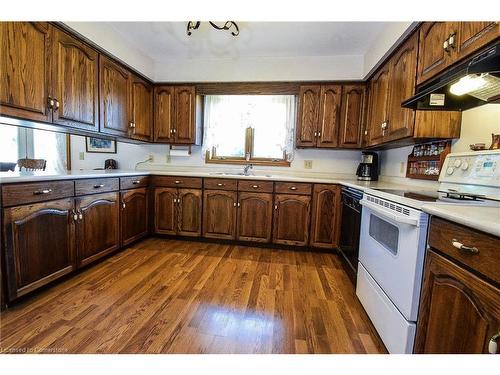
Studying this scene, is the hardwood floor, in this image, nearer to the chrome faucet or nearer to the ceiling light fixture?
the chrome faucet

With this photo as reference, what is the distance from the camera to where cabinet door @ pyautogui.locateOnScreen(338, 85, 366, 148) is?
281 centimetres

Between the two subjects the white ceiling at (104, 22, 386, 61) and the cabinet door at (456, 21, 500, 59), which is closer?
the cabinet door at (456, 21, 500, 59)

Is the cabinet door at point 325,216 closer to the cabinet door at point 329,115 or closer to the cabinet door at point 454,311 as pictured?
the cabinet door at point 329,115

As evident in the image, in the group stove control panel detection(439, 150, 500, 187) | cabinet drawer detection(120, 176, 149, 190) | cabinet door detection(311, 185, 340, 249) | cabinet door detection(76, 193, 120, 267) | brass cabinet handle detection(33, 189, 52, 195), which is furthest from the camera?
cabinet door detection(311, 185, 340, 249)

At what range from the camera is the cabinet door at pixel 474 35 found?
1.01 metres

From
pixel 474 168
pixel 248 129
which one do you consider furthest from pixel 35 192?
pixel 474 168

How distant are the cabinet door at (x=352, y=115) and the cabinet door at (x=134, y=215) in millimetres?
2497

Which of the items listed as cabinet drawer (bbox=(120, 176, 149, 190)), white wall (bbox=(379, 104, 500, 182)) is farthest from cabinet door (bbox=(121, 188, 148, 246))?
white wall (bbox=(379, 104, 500, 182))

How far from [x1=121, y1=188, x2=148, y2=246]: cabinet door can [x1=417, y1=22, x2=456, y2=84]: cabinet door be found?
276cm

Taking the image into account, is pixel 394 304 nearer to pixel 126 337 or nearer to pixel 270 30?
pixel 126 337

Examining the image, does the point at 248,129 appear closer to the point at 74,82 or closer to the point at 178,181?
the point at 178,181

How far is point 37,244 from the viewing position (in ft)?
5.31

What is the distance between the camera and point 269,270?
2.23 m
